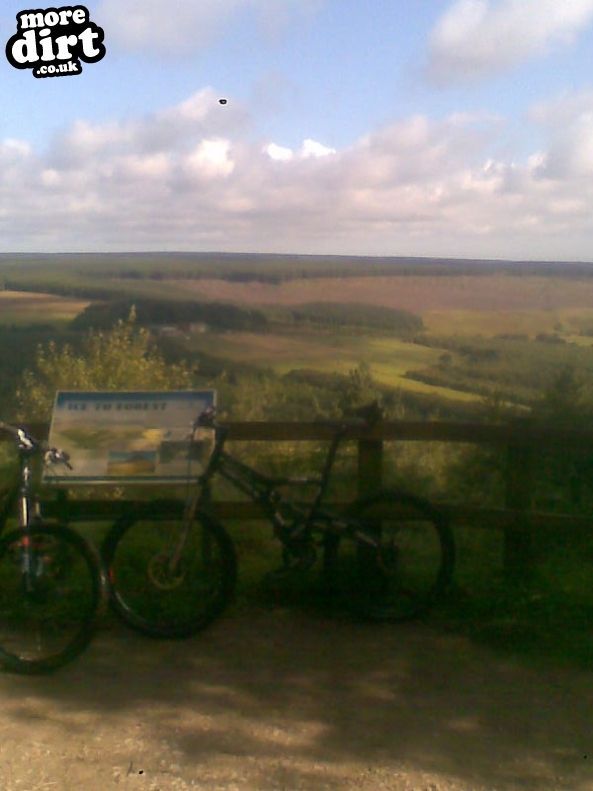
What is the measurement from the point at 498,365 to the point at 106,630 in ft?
11.4

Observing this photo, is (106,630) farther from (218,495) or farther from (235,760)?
(235,760)

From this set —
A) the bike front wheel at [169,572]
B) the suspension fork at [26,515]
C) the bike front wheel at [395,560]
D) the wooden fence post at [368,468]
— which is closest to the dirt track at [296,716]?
the bike front wheel at [169,572]

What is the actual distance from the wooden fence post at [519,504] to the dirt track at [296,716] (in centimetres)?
93

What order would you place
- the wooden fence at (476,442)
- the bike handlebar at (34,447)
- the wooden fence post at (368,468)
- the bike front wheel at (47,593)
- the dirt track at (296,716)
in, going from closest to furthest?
the dirt track at (296,716), the bike front wheel at (47,593), the bike handlebar at (34,447), the wooden fence at (476,442), the wooden fence post at (368,468)

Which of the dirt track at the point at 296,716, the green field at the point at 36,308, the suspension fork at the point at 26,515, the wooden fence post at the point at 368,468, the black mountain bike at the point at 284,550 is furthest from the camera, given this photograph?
the green field at the point at 36,308

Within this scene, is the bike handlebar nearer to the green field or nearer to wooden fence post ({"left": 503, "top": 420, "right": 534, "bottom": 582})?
the green field

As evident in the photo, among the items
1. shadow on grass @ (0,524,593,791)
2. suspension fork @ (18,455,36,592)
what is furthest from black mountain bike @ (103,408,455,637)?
suspension fork @ (18,455,36,592)

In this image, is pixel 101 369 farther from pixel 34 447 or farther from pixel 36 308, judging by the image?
pixel 34 447

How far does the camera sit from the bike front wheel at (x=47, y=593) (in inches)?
192

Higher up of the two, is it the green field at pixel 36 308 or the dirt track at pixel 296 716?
the green field at pixel 36 308

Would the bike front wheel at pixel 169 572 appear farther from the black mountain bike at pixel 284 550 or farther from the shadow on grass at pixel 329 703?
the shadow on grass at pixel 329 703

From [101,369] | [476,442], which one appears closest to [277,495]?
[476,442]

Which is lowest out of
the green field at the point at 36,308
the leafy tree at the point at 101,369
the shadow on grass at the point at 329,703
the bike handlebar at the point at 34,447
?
the shadow on grass at the point at 329,703

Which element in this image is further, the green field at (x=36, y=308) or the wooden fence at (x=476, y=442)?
the green field at (x=36, y=308)
